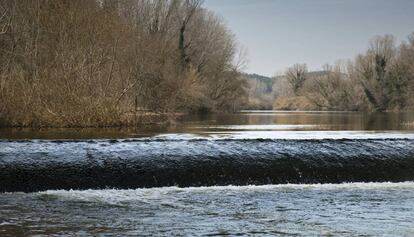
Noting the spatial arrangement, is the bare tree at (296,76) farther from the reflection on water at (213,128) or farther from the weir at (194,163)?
the weir at (194,163)

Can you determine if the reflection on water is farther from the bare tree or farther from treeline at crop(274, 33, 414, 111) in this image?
the bare tree

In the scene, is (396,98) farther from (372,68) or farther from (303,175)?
(303,175)

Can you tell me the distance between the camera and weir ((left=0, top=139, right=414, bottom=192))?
11594 millimetres

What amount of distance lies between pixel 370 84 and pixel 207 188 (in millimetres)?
66885

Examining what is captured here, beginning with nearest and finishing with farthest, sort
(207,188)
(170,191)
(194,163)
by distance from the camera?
(170,191) → (207,188) → (194,163)

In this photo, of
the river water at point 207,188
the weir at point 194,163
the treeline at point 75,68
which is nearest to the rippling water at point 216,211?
the river water at point 207,188

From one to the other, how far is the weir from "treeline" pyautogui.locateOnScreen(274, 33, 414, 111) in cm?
5243

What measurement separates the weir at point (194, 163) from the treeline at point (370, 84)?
172ft

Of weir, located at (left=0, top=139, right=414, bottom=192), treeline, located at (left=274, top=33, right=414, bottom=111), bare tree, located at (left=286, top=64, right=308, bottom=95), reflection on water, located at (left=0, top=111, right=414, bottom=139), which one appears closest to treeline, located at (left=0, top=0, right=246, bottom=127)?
reflection on water, located at (left=0, top=111, right=414, bottom=139)

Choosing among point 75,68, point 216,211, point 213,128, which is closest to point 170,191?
point 216,211

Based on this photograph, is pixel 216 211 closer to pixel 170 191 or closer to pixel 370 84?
pixel 170 191

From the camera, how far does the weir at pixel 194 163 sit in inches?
456

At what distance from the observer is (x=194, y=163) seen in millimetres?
12539

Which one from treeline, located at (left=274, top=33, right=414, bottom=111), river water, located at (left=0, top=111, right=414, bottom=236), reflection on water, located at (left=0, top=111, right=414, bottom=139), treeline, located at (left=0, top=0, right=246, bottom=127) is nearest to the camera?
river water, located at (left=0, top=111, right=414, bottom=236)
